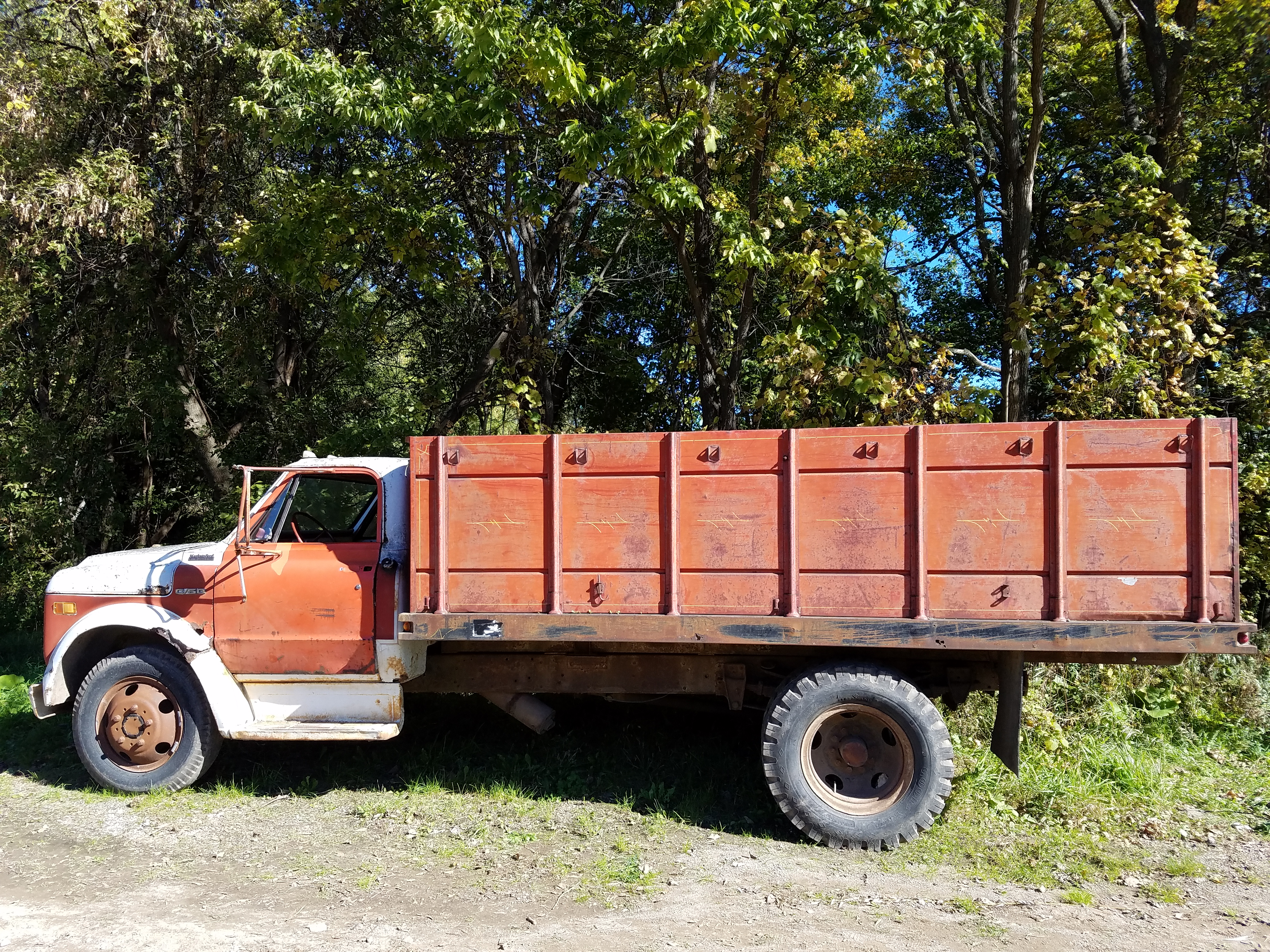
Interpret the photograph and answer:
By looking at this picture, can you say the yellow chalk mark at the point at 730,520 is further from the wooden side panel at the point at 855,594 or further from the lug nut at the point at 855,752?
the lug nut at the point at 855,752

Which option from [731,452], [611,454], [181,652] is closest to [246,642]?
[181,652]

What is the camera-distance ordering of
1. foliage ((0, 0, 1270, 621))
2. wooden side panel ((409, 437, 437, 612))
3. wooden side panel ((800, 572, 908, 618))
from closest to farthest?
wooden side panel ((800, 572, 908, 618))
wooden side panel ((409, 437, 437, 612))
foliage ((0, 0, 1270, 621))

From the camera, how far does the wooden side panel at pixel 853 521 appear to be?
4.88 m

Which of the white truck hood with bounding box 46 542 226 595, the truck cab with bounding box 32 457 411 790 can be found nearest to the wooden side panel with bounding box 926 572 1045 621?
the truck cab with bounding box 32 457 411 790

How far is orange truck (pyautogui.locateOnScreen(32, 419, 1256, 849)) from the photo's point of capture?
4.65 metres

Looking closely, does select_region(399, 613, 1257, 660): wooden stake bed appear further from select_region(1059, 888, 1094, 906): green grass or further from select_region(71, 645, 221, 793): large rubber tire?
select_region(71, 645, 221, 793): large rubber tire

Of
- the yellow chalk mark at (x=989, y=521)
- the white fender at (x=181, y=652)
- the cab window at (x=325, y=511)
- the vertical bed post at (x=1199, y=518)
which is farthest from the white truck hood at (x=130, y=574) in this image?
the vertical bed post at (x=1199, y=518)

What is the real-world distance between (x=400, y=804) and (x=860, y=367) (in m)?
4.90

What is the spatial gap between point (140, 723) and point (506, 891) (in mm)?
2948

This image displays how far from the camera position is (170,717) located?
19.0 ft

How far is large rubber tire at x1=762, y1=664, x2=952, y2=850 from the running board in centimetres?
237

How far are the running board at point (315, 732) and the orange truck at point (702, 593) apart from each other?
35mm

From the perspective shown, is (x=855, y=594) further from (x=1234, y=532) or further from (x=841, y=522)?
(x=1234, y=532)

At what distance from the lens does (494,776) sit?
19.7 ft
